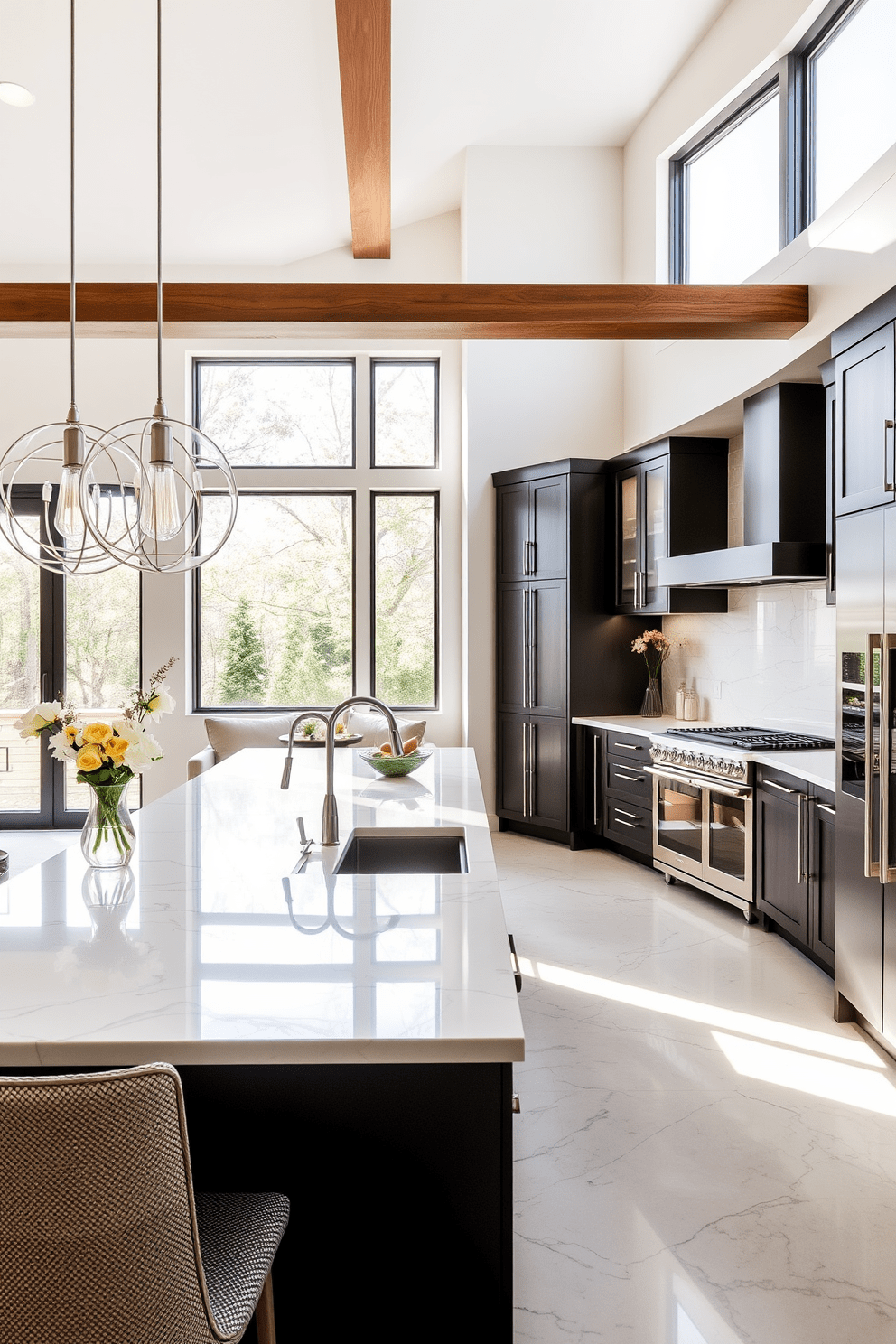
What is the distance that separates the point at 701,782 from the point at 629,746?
0.83 metres

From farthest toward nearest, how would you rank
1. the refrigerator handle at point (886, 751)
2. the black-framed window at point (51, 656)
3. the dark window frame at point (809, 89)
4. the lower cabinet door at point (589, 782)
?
the black-framed window at point (51, 656)
the lower cabinet door at point (589, 782)
the dark window frame at point (809, 89)
the refrigerator handle at point (886, 751)

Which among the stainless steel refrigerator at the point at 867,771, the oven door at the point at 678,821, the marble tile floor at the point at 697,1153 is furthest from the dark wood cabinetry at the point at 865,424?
the oven door at the point at 678,821

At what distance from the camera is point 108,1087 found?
0.90 metres

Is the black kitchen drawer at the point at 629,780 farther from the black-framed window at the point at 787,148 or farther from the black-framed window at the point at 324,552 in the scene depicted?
the black-framed window at the point at 787,148

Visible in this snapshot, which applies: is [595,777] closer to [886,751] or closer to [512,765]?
[512,765]

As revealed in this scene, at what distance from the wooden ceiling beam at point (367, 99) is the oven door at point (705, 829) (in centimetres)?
346

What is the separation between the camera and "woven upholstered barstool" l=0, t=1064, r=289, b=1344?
34.9 inches

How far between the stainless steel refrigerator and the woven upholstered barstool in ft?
7.69

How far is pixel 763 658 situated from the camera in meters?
4.99

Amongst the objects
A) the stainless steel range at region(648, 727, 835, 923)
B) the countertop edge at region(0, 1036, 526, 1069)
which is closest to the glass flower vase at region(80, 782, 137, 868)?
the countertop edge at region(0, 1036, 526, 1069)

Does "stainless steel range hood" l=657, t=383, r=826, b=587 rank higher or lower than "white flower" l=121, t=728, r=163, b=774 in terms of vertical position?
higher

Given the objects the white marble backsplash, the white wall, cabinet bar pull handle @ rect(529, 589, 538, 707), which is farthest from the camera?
the white wall

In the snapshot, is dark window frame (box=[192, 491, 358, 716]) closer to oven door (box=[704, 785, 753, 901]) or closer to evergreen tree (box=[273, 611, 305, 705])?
evergreen tree (box=[273, 611, 305, 705])

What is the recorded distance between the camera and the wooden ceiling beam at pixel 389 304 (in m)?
4.02
